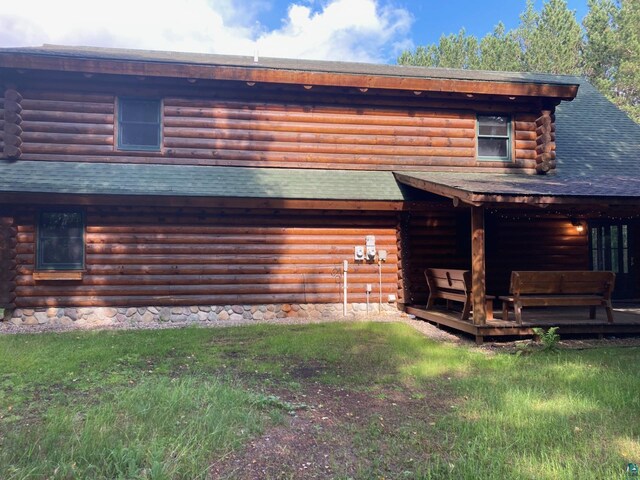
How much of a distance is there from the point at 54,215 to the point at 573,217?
11.7 metres

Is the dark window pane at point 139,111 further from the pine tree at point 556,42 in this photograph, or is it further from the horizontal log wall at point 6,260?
the pine tree at point 556,42

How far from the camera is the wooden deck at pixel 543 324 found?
714cm

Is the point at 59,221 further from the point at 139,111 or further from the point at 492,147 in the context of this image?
the point at 492,147

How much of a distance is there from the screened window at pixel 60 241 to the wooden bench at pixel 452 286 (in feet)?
23.6

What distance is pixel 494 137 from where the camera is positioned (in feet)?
34.1

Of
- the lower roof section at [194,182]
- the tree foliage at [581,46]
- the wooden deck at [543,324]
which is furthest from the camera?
the tree foliage at [581,46]

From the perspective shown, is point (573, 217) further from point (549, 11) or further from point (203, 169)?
point (549, 11)

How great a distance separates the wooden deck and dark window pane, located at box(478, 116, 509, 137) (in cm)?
437

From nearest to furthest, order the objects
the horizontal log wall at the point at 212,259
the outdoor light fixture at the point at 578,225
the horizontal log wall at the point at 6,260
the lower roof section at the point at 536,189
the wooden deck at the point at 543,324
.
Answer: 1. the lower roof section at the point at 536,189
2. the wooden deck at the point at 543,324
3. the horizontal log wall at the point at 6,260
4. the horizontal log wall at the point at 212,259
5. the outdoor light fixture at the point at 578,225

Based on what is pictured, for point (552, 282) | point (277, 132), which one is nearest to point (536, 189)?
point (552, 282)

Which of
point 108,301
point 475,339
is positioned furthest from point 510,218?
point 108,301

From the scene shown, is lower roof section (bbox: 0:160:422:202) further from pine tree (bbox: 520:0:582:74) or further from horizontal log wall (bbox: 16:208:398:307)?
pine tree (bbox: 520:0:582:74)

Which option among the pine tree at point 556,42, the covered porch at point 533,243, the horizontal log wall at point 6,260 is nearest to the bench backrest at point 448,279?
the covered porch at point 533,243

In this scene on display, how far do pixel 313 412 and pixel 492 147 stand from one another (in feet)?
28.3
